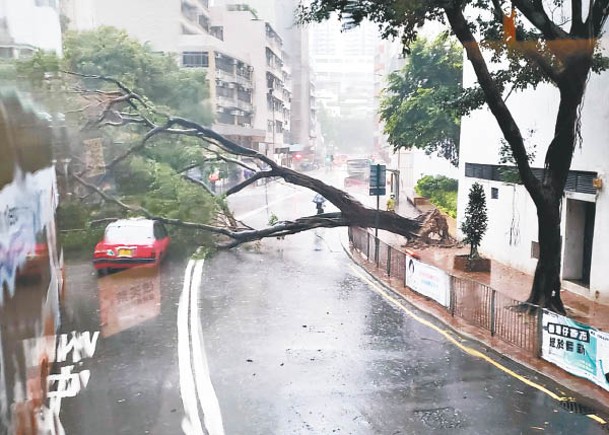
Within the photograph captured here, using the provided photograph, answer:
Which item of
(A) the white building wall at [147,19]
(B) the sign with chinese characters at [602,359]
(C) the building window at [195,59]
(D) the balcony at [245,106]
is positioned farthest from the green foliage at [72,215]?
(B) the sign with chinese characters at [602,359]

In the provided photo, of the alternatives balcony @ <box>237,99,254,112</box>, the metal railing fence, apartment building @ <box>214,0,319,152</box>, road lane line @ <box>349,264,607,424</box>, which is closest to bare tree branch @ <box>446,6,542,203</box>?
the metal railing fence

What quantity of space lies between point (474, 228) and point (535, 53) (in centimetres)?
563

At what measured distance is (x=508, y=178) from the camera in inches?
484

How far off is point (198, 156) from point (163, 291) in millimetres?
4140

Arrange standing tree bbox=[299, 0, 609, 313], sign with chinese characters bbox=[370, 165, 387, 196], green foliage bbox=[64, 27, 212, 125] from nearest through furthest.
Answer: standing tree bbox=[299, 0, 609, 313], green foliage bbox=[64, 27, 212, 125], sign with chinese characters bbox=[370, 165, 387, 196]

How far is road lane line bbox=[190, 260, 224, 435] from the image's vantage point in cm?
648

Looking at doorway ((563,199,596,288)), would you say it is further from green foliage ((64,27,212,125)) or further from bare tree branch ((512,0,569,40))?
green foliage ((64,27,212,125))

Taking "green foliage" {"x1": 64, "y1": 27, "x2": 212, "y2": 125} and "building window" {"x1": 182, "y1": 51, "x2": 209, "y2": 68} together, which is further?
"building window" {"x1": 182, "y1": 51, "x2": 209, "y2": 68}

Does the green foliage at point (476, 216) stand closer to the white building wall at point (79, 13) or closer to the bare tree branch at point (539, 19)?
the bare tree branch at point (539, 19)

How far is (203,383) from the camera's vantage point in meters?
7.64

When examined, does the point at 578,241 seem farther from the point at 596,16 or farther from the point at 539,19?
the point at 539,19

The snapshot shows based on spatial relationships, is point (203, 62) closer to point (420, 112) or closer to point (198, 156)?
point (198, 156)

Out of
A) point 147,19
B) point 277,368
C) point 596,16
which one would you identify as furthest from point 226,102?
point 596,16

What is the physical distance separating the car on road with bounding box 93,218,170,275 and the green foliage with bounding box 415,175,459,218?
13056mm
